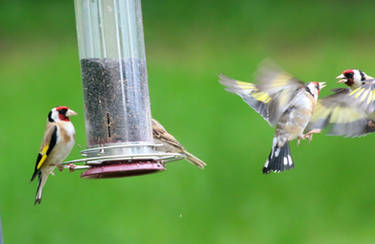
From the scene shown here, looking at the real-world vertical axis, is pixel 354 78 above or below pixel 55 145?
above

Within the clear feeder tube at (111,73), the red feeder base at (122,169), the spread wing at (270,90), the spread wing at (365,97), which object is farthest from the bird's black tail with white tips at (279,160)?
the red feeder base at (122,169)

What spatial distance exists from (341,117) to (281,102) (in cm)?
51

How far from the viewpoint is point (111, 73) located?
6.96 m

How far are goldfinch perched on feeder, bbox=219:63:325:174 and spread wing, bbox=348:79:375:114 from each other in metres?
0.36

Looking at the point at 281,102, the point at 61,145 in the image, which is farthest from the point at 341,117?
the point at 61,145

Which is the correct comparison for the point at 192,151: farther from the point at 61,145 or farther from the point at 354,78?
the point at 61,145

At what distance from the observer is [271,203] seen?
1339cm

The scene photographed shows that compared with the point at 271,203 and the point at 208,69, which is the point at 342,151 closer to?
the point at 271,203

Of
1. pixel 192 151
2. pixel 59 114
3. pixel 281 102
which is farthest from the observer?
pixel 192 151

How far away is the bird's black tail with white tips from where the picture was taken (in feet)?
24.2

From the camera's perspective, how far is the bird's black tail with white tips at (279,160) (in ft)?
24.2

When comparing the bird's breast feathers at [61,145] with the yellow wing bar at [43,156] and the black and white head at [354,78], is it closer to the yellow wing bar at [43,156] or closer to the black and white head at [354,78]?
the yellow wing bar at [43,156]

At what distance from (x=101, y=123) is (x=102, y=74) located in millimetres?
339

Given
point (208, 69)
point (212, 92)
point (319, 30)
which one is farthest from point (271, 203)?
point (319, 30)
